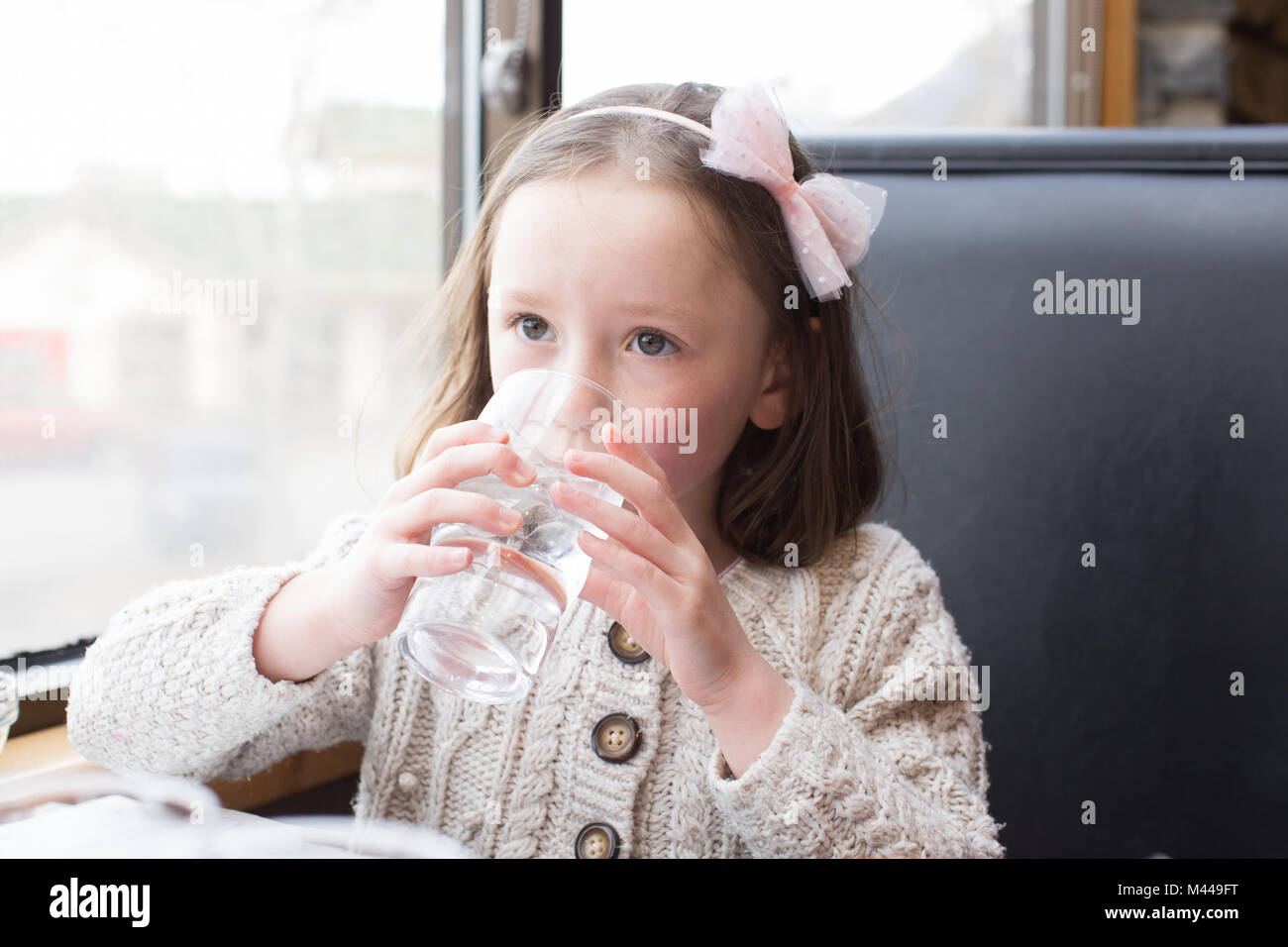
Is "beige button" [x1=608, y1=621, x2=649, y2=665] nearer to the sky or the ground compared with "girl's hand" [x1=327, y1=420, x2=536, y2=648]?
nearer to the ground

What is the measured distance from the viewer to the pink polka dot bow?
0.89 meters

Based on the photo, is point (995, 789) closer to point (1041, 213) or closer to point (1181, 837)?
point (1181, 837)

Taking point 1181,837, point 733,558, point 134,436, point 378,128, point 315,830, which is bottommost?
point 1181,837

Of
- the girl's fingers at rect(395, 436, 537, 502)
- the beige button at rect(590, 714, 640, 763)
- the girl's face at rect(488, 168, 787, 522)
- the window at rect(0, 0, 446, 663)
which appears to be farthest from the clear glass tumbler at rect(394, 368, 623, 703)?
the window at rect(0, 0, 446, 663)

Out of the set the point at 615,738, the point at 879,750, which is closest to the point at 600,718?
the point at 615,738

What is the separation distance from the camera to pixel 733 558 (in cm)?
106

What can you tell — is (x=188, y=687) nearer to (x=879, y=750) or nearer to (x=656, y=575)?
(x=656, y=575)

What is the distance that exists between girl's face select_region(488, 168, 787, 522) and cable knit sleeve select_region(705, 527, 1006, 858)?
22 cm

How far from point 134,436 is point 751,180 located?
2.39 feet

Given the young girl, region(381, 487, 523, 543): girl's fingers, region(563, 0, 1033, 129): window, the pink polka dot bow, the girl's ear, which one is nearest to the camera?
region(381, 487, 523, 543): girl's fingers

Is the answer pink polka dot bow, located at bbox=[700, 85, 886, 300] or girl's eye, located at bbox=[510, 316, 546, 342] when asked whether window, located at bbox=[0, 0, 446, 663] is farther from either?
pink polka dot bow, located at bbox=[700, 85, 886, 300]

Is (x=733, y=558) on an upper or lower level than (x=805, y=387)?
lower
